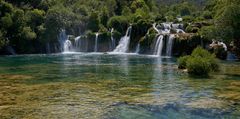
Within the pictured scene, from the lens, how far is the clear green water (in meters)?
20.6

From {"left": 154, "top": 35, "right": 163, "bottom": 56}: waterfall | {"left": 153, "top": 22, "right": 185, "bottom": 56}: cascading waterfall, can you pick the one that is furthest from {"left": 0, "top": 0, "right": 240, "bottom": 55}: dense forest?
{"left": 154, "top": 35, "right": 163, "bottom": 56}: waterfall

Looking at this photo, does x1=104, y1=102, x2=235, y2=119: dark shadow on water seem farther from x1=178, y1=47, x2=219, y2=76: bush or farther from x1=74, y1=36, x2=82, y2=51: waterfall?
x1=74, y1=36, x2=82, y2=51: waterfall

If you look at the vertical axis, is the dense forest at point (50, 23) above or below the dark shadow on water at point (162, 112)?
above

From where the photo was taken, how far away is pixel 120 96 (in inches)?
1002

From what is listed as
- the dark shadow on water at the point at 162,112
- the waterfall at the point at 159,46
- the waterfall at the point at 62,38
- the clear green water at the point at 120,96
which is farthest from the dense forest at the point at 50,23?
the dark shadow on water at the point at 162,112

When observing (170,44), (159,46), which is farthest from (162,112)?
(159,46)

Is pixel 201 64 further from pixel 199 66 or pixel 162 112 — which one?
pixel 162 112

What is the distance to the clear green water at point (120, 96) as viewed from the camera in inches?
811

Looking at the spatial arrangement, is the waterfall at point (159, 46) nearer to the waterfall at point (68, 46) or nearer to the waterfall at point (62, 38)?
the waterfall at point (68, 46)

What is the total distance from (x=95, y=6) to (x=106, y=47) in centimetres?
3324

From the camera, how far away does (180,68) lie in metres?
42.6

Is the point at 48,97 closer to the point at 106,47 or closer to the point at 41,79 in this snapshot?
the point at 41,79

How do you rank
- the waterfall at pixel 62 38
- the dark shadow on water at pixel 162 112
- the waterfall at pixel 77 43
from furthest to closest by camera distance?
the waterfall at pixel 62 38 < the waterfall at pixel 77 43 < the dark shadow on water at pixel 162 112

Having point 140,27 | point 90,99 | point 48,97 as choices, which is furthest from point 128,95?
point 140,27
